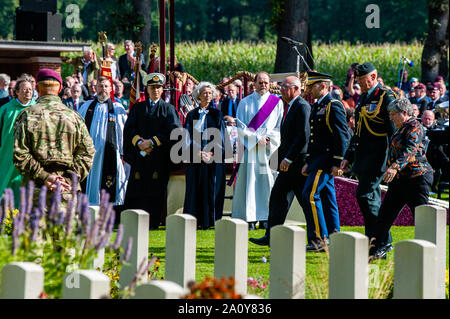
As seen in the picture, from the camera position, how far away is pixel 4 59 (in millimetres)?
19766

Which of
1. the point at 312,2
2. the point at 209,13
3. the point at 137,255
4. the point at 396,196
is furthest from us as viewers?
the point at 209,13

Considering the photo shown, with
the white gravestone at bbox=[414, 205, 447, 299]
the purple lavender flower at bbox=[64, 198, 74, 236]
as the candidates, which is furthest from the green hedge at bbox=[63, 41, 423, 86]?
the purple lavender flower at bbox=[64, 198, 74, 236]

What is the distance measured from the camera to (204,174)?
12.0 metres

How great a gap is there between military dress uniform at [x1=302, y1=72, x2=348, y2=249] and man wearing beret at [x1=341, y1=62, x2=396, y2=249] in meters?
0.30

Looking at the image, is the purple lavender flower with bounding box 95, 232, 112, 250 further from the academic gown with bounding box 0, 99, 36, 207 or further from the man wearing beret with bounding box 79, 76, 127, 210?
the man wearing beret with bounding box 79, 76, 127, 210

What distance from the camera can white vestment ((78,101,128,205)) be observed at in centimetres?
1220

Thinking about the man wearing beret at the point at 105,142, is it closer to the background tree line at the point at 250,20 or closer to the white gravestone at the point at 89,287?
the white gravestone at the point at 89,287

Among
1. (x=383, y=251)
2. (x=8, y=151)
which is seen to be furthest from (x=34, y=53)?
(x=383, y=251)

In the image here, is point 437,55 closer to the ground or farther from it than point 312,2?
closer to the ground

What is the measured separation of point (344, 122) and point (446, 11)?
18.6m
